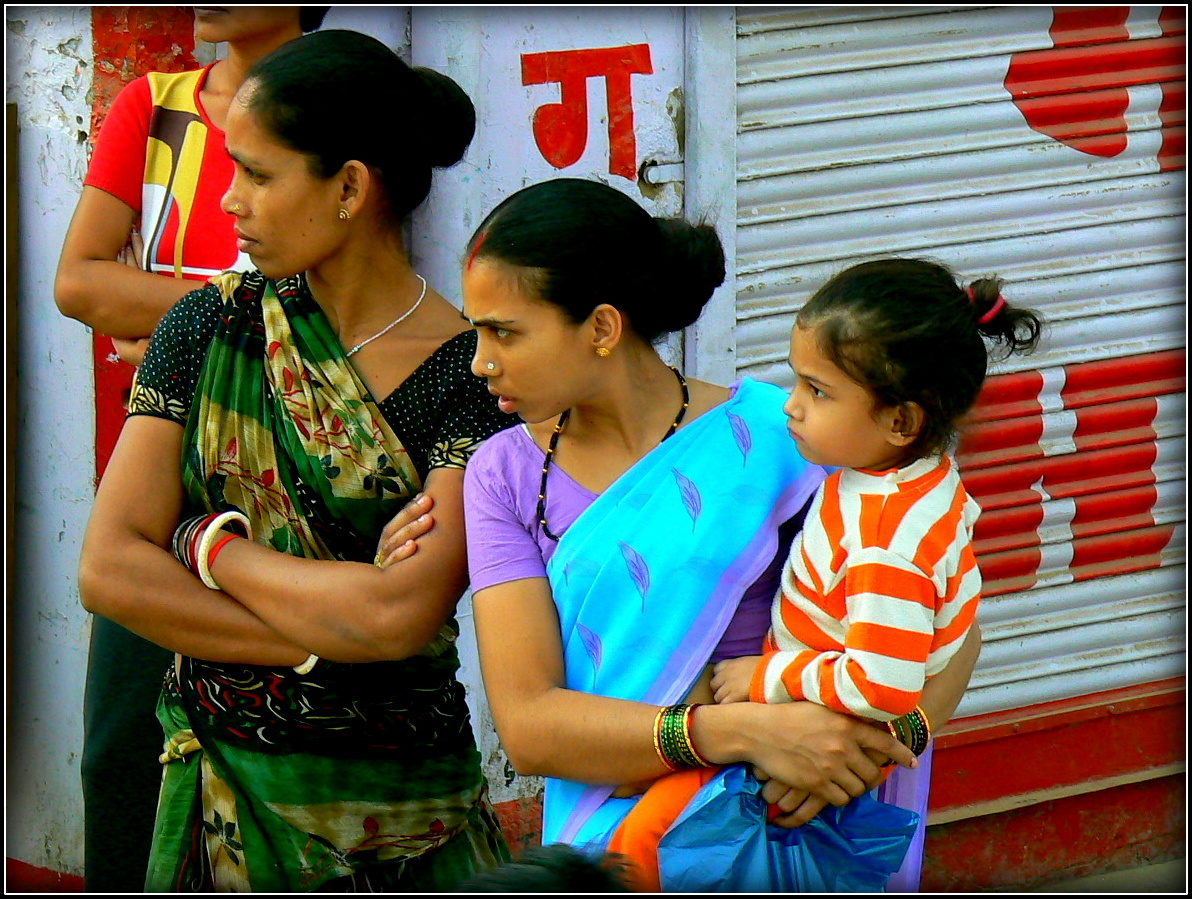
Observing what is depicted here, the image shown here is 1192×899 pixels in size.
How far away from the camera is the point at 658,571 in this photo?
198 centimetres

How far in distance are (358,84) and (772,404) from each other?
0.81 m

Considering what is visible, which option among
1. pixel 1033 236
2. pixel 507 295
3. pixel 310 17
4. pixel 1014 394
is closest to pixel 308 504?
pixel 507 295

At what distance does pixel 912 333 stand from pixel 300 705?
116cm

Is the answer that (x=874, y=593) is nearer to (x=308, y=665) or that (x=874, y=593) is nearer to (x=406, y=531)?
(x=406, y=531)

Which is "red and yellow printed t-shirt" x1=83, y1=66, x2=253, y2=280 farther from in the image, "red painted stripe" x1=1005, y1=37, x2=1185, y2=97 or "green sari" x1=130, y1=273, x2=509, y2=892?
"red painted stripe" x1=1005, y1=37, x2=1185, y2=97

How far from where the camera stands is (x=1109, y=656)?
438 cm

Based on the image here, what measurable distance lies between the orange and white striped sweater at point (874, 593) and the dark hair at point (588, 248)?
0.39 metres

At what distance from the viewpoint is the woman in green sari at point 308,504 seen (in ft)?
7.07

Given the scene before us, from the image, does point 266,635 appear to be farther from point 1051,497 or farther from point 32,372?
point 1051,497

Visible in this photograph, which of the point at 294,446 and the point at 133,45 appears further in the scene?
the point at 133,45

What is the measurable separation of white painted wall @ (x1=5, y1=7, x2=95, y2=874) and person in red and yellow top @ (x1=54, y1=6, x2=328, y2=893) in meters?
0.48

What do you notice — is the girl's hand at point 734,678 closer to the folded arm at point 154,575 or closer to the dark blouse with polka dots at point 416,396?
the dark blouse with polka dots at point 416,396

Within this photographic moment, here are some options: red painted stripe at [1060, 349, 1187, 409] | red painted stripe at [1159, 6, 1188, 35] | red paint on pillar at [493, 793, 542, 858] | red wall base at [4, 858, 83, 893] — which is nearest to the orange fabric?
red paint on pillar at [493, 793, 542, 858]

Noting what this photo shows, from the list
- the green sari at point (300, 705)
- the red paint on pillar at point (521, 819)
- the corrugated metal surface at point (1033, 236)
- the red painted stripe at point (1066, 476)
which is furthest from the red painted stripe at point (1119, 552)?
the green sari at point (300, 705)
